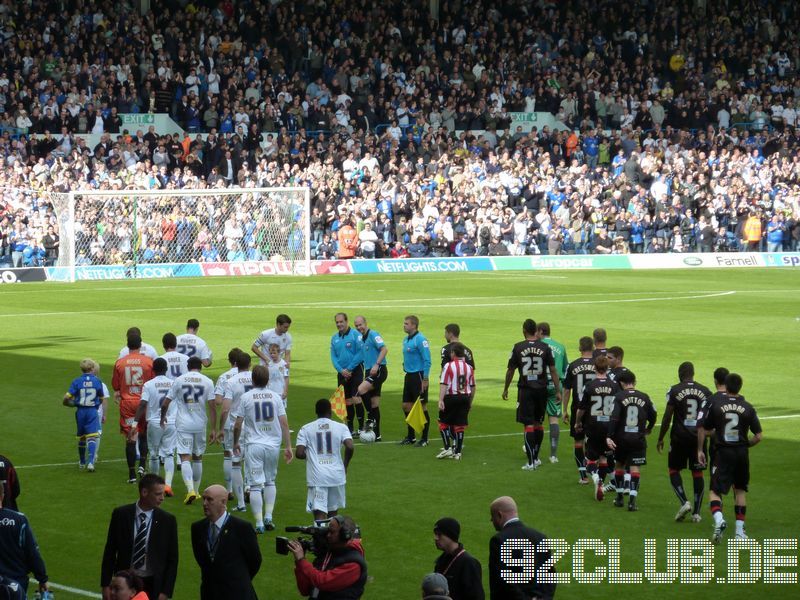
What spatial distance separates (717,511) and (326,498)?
13.9ft

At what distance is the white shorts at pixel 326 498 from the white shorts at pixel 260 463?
787 millimetres

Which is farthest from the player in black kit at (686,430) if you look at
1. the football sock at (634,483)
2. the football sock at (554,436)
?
the football sock at (554,436)

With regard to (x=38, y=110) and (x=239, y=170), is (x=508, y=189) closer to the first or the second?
(x=239, y=170)

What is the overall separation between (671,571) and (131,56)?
145ft

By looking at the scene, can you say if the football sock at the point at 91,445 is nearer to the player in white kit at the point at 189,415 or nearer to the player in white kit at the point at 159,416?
the player in white kit at the point at 159,416

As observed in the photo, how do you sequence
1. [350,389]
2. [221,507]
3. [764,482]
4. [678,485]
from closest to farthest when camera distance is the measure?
[221,507] < [678,485] < [764,482] < [350,389]

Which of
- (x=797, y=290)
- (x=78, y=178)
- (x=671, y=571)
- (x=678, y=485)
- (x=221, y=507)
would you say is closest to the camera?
(x=221, y=507)

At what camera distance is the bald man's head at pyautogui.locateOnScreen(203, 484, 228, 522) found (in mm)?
10539

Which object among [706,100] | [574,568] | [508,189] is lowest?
[574,568]

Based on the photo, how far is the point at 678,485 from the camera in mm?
16125

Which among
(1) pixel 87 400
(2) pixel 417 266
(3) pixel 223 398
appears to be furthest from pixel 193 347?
(2) pixel 417 266

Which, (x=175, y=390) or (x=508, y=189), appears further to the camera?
(x=508, y=189)

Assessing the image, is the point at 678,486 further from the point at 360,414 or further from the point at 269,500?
the point at 360,414

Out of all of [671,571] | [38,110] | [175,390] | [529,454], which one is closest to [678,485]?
[671,571]
